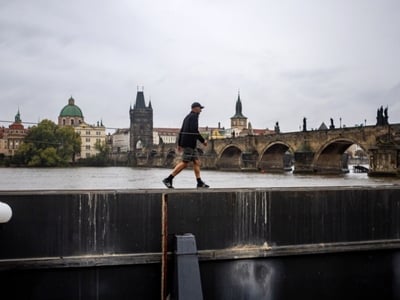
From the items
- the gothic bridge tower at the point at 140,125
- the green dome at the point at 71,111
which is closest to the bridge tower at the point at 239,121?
the gothic bridge tower at the point at 140,125

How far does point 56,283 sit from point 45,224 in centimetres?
74

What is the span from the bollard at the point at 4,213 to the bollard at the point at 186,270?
2013 millimetres

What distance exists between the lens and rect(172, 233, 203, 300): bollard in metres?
4.82

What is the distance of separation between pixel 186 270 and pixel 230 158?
70209mm

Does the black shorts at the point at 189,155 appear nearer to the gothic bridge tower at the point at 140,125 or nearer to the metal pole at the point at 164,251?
the metal pole at the point at 164,251

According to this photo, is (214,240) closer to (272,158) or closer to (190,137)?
(190,137)

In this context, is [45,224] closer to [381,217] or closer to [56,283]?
[56,283]

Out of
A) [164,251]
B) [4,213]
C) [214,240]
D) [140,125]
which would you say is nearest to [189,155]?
[214,240]

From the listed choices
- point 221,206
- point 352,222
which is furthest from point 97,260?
point 352,222

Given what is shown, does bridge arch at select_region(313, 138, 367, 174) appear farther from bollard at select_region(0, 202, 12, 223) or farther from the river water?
bollard at select_region(0, 202, 12, 223)

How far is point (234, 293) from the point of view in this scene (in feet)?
18.3

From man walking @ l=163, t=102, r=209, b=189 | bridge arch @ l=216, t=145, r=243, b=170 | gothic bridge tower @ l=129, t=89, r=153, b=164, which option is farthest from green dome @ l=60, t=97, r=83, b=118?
man walking @ l=163, t=102, r=209, b=189

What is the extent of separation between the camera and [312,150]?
49.7 m

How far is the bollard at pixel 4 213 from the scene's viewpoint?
4.47 metres
